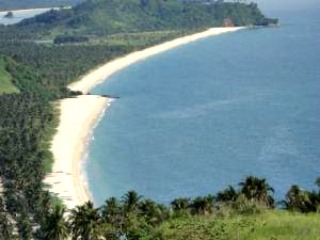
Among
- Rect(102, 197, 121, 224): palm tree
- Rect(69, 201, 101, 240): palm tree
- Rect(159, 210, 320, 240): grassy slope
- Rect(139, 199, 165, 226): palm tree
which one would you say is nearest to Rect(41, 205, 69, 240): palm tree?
Rect(69, 201, 101, 240): palm tree

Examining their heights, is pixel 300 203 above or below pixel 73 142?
above

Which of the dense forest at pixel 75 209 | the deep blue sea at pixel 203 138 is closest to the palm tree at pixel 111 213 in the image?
the dense forest at pixel 75 209

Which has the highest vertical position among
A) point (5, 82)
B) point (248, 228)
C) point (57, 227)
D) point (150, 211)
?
point (248, 228)

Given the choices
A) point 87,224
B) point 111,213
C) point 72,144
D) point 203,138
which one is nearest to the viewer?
point 87,224

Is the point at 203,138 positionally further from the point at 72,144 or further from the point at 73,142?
the point at 72,144

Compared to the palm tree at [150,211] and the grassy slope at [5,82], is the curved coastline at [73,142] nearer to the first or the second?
the grassy slope at [5,82]

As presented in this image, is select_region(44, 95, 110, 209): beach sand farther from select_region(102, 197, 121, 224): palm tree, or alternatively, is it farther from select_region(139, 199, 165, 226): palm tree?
select_region(139, 199, 165, 226): palm tree

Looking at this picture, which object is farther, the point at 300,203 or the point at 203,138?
the point at 203,138

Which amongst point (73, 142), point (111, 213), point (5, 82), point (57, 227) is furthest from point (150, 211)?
point (5, 82)

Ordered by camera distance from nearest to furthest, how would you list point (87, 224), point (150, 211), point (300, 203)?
point (300, 203)
point (87, 224)
point (150, 211)
